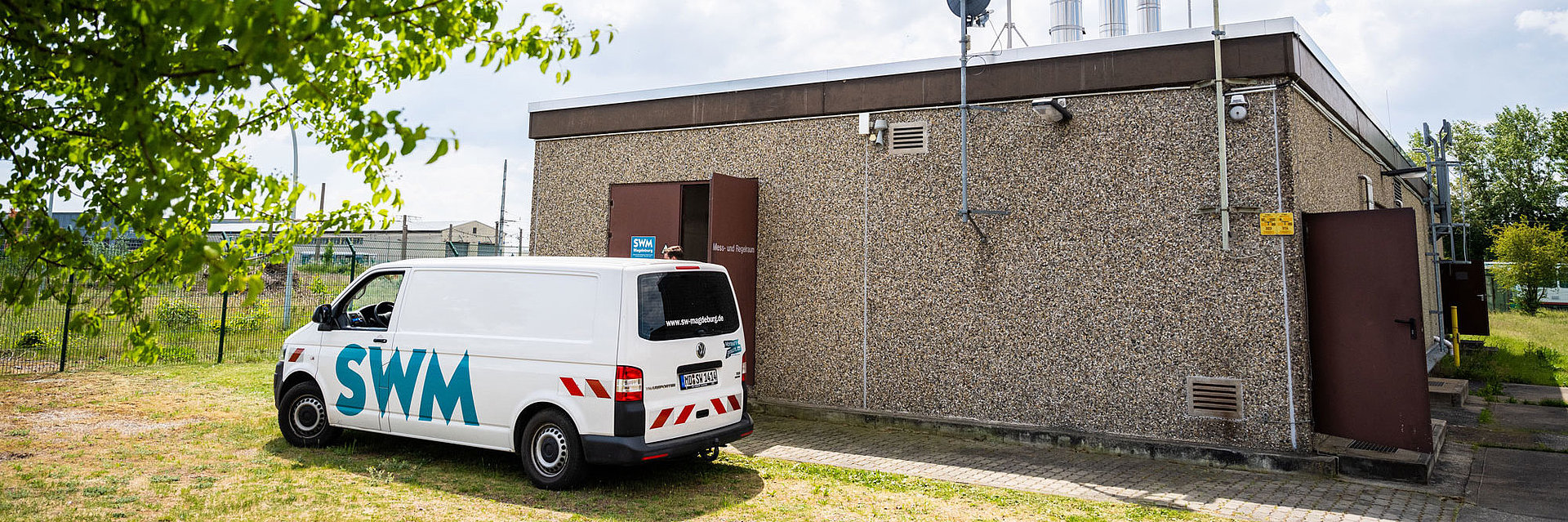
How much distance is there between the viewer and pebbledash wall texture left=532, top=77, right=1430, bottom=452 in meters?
6.45

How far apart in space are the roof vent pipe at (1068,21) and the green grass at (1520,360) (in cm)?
856

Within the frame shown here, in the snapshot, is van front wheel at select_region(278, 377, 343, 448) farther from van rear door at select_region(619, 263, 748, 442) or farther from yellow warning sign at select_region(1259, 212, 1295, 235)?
yellow warning sign at select_region(1259, 212, 1295, 235)

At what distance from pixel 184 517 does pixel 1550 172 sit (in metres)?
65.1

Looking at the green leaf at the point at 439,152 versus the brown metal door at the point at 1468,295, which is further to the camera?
the brown metal door at the point at 1468,295

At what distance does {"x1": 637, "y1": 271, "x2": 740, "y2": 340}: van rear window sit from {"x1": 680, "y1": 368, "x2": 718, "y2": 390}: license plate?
0.86 ft

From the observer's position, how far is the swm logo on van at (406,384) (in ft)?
18.9

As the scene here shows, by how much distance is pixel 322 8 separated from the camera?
2.20 m

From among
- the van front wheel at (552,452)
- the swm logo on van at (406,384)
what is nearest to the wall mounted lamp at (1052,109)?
the van front wheel at (552,452)

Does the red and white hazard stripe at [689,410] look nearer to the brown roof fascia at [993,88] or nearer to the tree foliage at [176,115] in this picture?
the tree foliage at [176,115]

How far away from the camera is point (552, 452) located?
17.8ft

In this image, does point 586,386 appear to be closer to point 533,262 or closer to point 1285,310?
point 533,262

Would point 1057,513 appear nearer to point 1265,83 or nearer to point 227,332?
point 1265,83

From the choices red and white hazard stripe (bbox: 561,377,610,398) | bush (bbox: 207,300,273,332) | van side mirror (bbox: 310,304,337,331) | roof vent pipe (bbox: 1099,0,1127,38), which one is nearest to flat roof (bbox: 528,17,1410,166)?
roof vent pipe (bbox: 1099,0,1127,38)

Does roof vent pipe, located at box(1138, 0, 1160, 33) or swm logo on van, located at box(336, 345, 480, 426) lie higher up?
roof vent pipe, located at box(1138, 0, 1160, 33)
